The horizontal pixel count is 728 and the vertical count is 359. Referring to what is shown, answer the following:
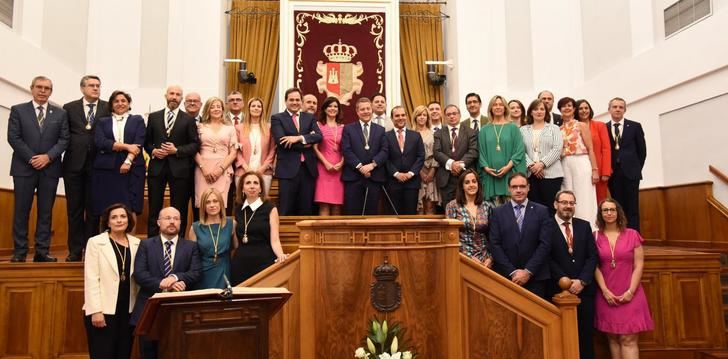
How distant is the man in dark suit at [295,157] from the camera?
184 inches

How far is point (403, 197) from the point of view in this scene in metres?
4.87

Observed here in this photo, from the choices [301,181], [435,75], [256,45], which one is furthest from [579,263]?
[256,45]

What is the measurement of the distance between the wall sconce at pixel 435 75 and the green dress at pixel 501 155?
191 inches

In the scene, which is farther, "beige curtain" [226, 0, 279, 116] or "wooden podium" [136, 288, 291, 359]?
"beige curtain" [226, 0, 279, 116]

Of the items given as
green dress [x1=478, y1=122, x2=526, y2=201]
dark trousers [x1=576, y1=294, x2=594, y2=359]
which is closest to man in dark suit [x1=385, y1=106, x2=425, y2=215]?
green dress [x1=478, y1=122, x2=526, y2=201]

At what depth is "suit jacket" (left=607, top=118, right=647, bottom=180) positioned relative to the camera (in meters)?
5.08

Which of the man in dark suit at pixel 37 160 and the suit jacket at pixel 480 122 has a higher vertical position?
the suit jacket at pixel 480 122

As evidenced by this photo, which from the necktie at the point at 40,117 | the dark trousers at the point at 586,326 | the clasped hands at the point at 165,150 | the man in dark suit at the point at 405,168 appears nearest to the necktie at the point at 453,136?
the man in dark suit at the point at 405,168

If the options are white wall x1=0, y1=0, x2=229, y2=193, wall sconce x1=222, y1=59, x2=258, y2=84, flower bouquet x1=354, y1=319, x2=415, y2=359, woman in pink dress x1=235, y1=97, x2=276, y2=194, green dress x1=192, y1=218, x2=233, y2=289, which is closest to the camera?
flower bouquet x1=354, y1=319, x2=415, y2=359

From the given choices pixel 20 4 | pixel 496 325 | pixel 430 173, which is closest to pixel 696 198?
pixel 430 173

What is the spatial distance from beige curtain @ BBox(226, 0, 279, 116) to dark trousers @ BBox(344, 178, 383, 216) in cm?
493

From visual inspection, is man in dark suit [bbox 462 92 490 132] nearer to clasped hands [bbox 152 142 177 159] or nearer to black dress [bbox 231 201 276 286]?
black dress [bbox 231 201 276 286]

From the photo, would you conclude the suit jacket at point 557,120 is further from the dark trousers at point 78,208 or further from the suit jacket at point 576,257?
the dark trousers at point 78,208

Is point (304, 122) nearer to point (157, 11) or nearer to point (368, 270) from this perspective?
point (368, 270)
